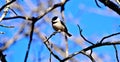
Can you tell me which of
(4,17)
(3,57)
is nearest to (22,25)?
(4,17)

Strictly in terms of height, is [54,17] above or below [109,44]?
below

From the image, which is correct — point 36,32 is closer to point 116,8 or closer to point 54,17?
point 54,17

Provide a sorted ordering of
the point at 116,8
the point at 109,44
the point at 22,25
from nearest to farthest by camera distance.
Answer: the point at 109,44
the point at 116,8
the point at 22,25

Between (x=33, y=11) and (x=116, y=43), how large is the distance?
135 inches

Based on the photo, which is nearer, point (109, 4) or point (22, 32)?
point (109, 4)

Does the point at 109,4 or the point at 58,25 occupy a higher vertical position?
the point at 109,4

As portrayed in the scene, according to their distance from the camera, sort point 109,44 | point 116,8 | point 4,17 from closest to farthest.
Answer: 1. point 109,44
2. point 116,8
3. point 4,17

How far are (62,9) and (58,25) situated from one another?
9.79 feet

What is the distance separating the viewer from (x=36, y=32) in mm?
5059

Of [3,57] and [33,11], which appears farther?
[33,11]

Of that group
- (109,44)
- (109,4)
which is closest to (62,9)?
(109,4)

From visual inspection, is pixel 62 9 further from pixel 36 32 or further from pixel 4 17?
pixel 36 32

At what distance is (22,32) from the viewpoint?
494 centimetres

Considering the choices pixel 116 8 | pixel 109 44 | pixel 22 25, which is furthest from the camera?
pixel 22 25
